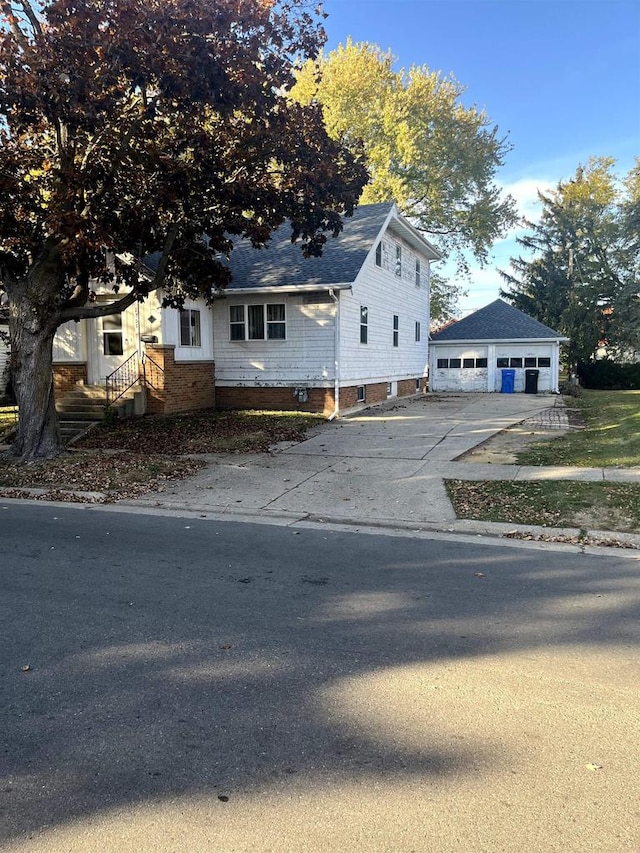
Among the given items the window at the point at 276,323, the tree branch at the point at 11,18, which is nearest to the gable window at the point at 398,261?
the window at the point at 276,323

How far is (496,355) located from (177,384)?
678 inches

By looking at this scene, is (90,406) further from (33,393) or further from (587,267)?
(587,267)

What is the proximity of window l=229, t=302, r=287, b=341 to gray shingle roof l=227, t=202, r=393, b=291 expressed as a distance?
84cm

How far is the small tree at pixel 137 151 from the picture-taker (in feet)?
30.2

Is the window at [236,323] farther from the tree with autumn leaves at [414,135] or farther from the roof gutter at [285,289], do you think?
the tree with autumn leaves at [414,135]

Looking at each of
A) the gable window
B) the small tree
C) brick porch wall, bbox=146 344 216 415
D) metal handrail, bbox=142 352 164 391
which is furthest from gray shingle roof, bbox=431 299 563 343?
the small tree

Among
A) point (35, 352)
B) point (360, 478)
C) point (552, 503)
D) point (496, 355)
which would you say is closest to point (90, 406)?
point (35, 352)

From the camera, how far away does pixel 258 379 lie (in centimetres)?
1908

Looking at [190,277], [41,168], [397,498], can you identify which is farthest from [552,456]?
[41,168]

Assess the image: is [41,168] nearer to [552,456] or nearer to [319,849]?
[552,456]

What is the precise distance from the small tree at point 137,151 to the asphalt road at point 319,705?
22.2 ft

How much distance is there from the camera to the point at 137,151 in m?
9.66

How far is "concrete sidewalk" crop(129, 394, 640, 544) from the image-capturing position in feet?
26.2

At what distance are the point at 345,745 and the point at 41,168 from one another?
10.6 meters
